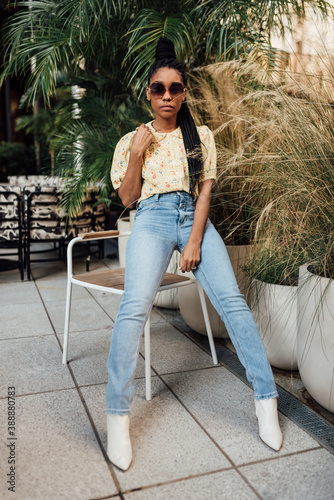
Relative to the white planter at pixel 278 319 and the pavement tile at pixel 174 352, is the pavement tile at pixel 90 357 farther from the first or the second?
the white planter at pixel 278 319

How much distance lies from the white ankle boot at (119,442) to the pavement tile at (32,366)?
2.02 ft

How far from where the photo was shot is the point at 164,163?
80.5 inches

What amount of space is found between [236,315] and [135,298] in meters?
0.40

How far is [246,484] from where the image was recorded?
149cm

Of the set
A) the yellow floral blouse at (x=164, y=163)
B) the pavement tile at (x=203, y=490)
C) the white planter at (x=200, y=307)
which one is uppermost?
the yellow floral blouse at (x=164, y=163)

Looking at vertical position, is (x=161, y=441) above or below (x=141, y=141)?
below

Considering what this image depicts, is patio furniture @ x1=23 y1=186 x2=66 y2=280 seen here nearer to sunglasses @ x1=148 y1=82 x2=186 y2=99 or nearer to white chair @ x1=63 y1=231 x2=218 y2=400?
white chair @ x1=63 y1=231 x2=218 y2=400

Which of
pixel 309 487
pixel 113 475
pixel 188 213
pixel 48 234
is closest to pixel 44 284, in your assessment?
pixel 48 234

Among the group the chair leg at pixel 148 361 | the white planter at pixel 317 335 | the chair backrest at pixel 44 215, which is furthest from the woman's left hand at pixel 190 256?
the chair backrest at pixel 44 215

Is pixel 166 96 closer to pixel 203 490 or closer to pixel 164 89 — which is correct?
pixel 164 89

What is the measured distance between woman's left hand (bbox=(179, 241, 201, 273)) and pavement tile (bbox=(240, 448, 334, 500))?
793mm

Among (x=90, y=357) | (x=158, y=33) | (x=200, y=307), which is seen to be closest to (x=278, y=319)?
(x=200, y=307)

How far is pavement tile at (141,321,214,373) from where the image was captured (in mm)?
2428

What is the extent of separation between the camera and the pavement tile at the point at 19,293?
12.0 feet
